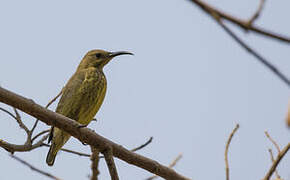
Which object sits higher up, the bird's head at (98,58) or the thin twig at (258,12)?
the thin twig at (258,12)

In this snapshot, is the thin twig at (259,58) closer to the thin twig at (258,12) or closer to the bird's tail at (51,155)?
the thin twig at (258,12)

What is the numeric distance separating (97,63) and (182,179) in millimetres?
3627

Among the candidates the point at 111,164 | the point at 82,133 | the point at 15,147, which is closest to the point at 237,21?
the point at 111,164

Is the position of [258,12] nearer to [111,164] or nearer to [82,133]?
[111,164]

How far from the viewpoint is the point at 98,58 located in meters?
7.41

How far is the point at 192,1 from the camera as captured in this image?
1.33 metres

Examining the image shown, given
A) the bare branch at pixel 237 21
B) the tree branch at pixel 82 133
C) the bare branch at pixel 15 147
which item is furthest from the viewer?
the bare branch at pixel 15 147

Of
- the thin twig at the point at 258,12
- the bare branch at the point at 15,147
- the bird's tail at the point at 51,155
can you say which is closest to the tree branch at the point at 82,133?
the bare branch at the point at 15,147

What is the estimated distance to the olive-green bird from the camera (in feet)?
19.1

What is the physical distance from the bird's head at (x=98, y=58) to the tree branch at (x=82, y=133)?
3.26m

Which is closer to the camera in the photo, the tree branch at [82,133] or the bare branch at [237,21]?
the bare branch at [237,21]

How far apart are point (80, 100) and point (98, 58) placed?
150cm

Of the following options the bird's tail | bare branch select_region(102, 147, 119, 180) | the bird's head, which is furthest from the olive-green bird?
bare branch select_region(102, 147, 119, 180)

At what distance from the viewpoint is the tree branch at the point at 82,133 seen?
12.5 feet
